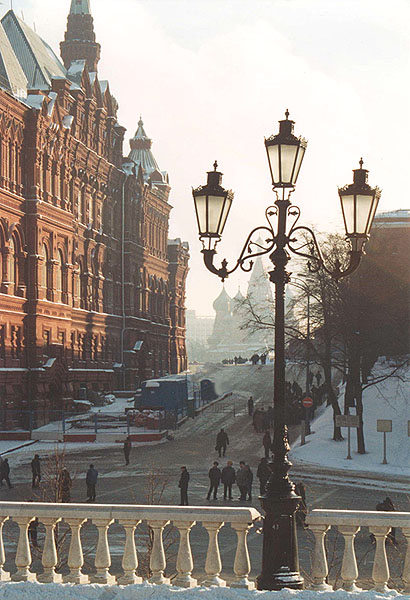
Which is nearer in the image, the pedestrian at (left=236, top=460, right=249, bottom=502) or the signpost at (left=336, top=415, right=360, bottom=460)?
the pedestrian at (left=236, top=460, right=249, bottom=502)

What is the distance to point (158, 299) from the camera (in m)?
98.6

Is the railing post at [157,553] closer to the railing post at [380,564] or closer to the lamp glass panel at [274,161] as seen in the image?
the railing post at [380,564]

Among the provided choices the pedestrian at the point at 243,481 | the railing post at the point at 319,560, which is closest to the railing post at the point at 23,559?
the railing post at the point at 319,560

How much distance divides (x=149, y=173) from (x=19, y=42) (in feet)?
113

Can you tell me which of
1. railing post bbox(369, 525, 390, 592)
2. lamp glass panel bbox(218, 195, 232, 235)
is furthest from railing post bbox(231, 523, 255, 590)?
lamp glass panel bbox(218, 195, 232, 235)

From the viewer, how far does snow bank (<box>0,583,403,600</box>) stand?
1057cm

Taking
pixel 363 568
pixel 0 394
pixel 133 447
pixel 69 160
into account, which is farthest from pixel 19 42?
pixel 363 568

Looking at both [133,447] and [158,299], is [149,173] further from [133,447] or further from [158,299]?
[133,447]

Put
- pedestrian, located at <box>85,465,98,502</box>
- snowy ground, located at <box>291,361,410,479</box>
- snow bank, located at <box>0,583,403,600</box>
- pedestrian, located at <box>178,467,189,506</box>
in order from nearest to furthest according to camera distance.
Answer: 1. snow bank, located at <box>0,583,403,600</box>
2. pedestrian, located at <box>178,467,189,506</box>
3. pedestrian, located at <box>85,465,98,502</box>
4. snowy ground, located at <box>291,361,410,479</box>

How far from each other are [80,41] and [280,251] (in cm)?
7711

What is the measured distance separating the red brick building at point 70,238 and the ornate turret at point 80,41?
3.9 inches

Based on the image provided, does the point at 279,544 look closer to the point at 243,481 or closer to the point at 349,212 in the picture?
the point at 349,212

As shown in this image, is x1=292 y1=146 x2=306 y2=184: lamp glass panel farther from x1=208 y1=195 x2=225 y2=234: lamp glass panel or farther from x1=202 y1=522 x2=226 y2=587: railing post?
x1=202 y1=522 x2=226 y2=587: railing post

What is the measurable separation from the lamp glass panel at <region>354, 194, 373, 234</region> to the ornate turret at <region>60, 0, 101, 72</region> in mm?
75297
